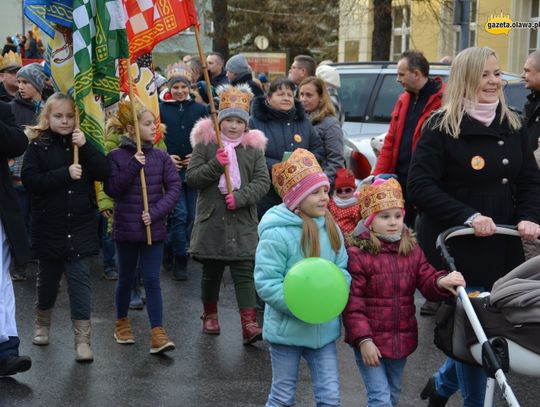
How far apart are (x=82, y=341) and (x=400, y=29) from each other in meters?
29.4

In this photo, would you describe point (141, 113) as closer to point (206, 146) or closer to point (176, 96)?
point (206, 146)

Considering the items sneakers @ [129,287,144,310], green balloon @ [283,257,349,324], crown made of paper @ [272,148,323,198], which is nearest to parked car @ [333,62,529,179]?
sneakers @ [129,287,144,310]

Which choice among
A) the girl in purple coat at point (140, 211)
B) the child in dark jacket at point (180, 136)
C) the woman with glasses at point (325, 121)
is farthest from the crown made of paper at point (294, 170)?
the child in dark jacket at point (180, 136)

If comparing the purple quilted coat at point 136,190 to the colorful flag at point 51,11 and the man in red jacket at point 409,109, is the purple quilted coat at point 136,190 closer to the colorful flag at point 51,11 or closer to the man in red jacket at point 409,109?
the colorful flag at point 51,11

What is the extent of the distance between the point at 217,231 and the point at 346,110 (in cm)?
558

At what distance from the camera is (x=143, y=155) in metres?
7.50

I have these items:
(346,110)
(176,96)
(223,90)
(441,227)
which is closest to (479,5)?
(346,110)

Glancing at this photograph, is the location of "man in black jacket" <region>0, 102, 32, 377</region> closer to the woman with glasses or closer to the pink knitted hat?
the pink knitted hat

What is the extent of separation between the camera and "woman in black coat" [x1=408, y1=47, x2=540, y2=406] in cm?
554

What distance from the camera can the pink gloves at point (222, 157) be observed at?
303 inches

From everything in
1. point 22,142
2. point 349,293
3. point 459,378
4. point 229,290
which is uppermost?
point 22,142

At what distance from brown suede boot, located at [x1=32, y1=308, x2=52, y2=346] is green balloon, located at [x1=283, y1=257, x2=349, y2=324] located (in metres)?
3.16

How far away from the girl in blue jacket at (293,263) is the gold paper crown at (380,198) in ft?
0.67

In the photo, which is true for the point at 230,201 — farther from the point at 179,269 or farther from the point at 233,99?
the point at 179,269
